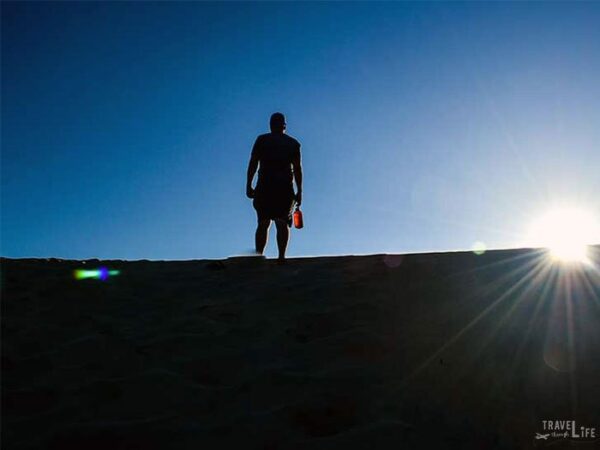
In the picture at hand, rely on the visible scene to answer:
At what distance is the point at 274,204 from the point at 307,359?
2727mm

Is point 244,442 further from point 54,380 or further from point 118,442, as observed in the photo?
point 54,380

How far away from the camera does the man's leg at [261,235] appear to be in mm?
5523

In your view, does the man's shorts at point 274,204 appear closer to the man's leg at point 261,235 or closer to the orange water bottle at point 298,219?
the man's leg at point 261,235

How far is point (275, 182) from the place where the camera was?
217 inches

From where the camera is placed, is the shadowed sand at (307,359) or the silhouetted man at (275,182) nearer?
the shadowed sand at (307,359)

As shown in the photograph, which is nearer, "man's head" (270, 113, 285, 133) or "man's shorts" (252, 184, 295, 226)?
"man's shorts" (252, 184, 295, 226)

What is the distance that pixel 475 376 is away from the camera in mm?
2701

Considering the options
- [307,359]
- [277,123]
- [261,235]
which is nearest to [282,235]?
[261,235]

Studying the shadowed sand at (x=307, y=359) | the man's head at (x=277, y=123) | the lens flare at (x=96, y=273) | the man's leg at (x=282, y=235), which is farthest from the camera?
the man's head at (x=277, y=123)

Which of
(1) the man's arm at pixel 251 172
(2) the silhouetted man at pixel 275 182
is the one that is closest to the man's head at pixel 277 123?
(2) the silhouetted man at pixel 275 182

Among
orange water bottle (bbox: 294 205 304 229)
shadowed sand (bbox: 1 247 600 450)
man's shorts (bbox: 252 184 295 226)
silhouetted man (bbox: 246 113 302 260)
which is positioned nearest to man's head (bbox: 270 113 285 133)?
silhouetted man (bbox: 246 113 302 260)

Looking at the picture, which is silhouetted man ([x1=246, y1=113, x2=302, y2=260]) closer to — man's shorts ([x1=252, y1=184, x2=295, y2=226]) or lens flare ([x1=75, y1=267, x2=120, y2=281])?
man's shorts ([x1=252, y1=184, x2=295, y2=226])

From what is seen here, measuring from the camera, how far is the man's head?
18.4 ft

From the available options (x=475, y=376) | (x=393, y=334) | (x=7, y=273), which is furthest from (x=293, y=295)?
(x=7, y=273)
